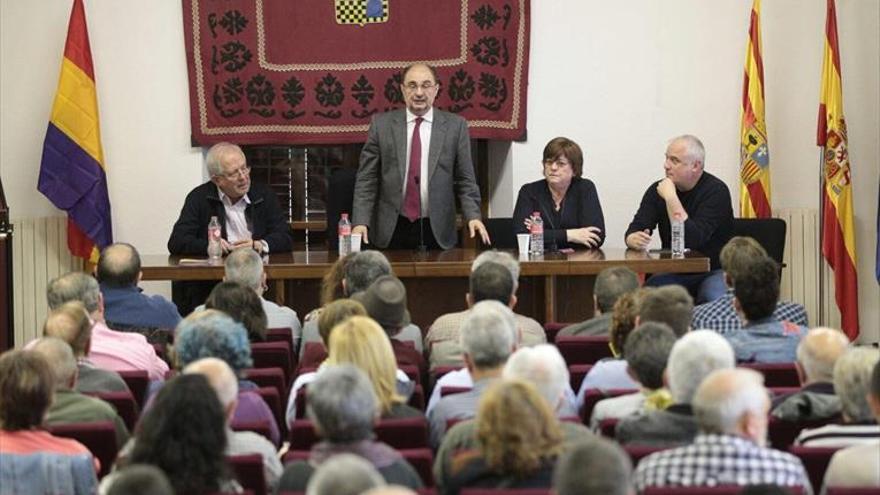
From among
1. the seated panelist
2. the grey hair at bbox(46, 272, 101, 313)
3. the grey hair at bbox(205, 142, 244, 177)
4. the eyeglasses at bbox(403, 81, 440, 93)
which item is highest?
the eyeglasses at bbox(403, 81, 440, 93)

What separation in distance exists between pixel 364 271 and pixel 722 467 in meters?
2.83

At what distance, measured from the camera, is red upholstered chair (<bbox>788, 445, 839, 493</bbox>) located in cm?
393

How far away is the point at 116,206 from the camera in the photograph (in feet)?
31.8

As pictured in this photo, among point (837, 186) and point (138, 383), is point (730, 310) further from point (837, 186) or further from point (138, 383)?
point (837, 186)

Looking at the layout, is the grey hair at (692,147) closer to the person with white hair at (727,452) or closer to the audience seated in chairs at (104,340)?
the audience seated in chairs at (104,340)

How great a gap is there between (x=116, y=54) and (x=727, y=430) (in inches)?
261

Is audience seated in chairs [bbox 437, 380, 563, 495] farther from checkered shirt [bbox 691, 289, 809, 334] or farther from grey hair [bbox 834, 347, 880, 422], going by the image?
checkered shirt [bbox 691, 289, 809, 334]

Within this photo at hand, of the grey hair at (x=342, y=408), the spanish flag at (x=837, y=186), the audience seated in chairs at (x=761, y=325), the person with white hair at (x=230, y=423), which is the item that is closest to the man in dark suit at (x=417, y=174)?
the spanish flag at (x=837, y=186)

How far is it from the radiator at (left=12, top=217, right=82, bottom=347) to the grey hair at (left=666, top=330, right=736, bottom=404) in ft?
20.2

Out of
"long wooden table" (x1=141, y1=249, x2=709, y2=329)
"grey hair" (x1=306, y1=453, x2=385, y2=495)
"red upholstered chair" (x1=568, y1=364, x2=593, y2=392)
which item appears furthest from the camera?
"long wooden table" (x1=141, y1=249, x2=709, y2=329)

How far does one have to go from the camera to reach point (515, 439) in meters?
3.61

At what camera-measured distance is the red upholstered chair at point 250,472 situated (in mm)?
3895

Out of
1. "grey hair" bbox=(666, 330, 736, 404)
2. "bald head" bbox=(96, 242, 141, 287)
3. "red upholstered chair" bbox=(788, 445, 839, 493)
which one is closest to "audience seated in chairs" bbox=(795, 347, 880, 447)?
"red upholstered chair" bbox=(788, 445, 839, 493)

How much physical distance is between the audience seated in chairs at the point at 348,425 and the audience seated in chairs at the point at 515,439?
0.63 feet
